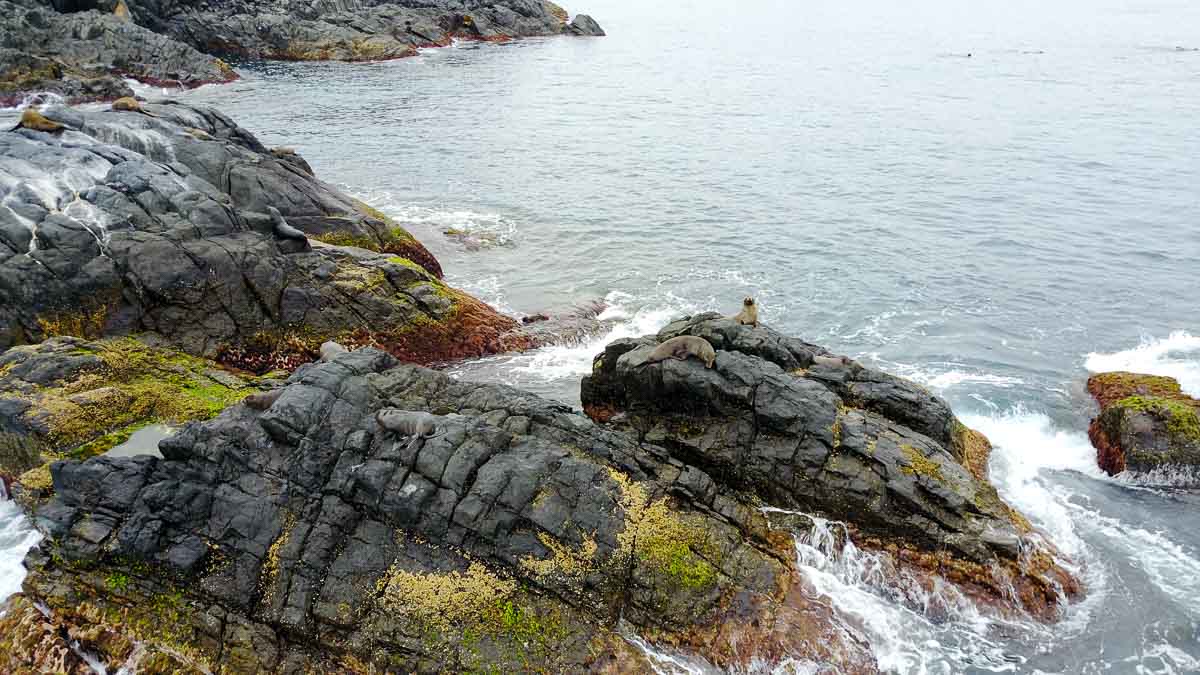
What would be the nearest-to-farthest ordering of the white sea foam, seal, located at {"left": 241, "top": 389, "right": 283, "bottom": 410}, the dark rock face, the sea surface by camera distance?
1. the dark rock face
2. seal, located at {"left": 241, "top": 389, "right": 283, "bottom": 410}
3. the sea surface
4. the white sea foam

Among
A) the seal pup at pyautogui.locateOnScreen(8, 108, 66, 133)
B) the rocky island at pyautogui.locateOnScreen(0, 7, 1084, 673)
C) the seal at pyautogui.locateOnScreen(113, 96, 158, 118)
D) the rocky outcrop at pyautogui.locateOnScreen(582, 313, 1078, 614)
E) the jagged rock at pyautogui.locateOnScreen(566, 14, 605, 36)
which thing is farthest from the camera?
the jagged rock at pyautogui.locateOnScreen(566, 14, 605, 36)

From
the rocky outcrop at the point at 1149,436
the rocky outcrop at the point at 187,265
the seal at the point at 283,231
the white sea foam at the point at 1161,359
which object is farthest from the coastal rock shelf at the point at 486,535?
the white sea foam at the point at 1161,359

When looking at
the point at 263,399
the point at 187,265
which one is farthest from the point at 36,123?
the point at 263,399

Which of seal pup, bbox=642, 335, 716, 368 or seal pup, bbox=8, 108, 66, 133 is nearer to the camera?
seal pup, bbox=642, 335, 716, 368

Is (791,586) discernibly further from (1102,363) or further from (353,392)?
(1102,363)

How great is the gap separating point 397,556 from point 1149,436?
732 inches

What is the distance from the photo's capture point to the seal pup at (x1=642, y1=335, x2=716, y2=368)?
1734cm

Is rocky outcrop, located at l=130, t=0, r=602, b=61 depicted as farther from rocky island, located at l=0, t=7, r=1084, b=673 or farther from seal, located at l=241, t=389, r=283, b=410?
seal, located at l=241, t=389, r=283, b=410

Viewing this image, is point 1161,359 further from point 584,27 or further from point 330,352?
point 584,27

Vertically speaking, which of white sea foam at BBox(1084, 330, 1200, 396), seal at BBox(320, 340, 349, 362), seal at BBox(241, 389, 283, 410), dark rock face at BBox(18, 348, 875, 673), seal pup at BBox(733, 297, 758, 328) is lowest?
dark rock face at BBox(18, 348, 875, 673)

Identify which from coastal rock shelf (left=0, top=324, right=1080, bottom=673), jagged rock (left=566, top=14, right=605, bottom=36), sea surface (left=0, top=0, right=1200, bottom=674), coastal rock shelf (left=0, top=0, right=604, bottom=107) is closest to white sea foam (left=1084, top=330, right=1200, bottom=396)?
sea surface (left=0, top=0, right=1200, bottom=674)

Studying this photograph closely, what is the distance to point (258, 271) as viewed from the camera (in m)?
22.5

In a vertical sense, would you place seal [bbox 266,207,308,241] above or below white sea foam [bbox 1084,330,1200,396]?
below

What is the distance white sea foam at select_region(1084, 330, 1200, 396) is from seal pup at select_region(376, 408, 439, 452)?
21.7 metres
